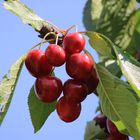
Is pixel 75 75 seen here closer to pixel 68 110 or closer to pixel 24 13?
pixel 68 110

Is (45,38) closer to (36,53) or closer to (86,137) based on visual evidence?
(36,53)

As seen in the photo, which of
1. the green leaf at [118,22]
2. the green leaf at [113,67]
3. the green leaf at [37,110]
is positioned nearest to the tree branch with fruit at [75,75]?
the green leaf at [37,110]

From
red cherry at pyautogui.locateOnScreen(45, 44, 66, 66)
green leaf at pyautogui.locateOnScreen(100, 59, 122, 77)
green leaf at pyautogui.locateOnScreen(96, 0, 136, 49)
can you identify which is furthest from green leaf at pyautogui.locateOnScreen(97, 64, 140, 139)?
green leaf at pyautogui.locateOnScreen(96, 0, 136, 49)

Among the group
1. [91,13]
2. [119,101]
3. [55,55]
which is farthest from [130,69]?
[91,13]

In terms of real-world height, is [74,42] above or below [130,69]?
above

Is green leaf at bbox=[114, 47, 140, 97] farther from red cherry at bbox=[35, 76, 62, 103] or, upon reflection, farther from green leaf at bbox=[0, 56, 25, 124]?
green leaf at bbox=[0, 56, 25, 124]

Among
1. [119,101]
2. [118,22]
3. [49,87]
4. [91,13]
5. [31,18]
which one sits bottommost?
[119,101]

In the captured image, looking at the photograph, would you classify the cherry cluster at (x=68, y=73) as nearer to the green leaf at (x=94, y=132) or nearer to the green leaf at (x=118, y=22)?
the green leaf at (x=94, y=132)
